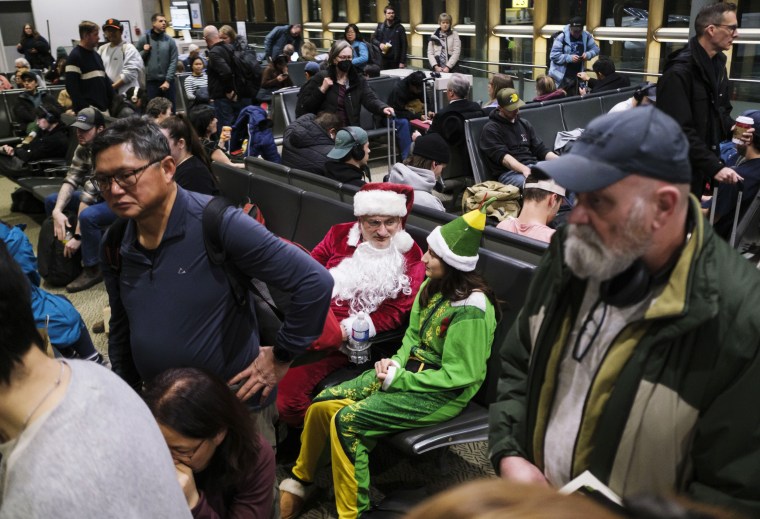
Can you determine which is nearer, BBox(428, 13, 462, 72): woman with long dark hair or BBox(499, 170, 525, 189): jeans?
BBox(499, 170, 525, 189): jeans

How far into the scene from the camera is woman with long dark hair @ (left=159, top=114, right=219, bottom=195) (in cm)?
388

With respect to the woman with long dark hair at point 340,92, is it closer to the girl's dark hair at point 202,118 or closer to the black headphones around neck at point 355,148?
the girl's dark hair at point 202,118

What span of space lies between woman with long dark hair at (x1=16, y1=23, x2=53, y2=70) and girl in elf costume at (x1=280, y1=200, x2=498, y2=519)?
54.3 ft

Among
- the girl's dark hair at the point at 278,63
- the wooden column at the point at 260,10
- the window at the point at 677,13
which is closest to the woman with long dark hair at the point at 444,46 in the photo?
the girl's dark hair at the point at 278,63

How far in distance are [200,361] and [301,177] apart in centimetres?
291

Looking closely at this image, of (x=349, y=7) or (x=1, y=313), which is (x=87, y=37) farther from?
(x=349, y=7)

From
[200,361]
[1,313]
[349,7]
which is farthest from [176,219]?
[349,7]

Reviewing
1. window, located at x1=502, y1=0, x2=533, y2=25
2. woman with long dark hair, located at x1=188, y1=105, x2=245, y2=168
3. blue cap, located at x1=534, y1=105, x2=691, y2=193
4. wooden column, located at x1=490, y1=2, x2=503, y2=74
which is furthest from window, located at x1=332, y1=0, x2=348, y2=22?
blue cap, located at x1=534, y1=105, x2=691, y2=193

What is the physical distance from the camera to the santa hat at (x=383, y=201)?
11.3 ft

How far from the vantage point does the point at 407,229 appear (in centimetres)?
372

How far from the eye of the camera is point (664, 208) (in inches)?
49.6

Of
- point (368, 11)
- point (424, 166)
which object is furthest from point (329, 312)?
point (368, 11)

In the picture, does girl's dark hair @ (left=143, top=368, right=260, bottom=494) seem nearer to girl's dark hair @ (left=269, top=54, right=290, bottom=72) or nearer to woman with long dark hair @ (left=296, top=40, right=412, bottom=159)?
woman with long dark hair @ (left=296, top=40, right=412, bottom=159)

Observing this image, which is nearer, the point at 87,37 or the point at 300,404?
the point at 300,404
